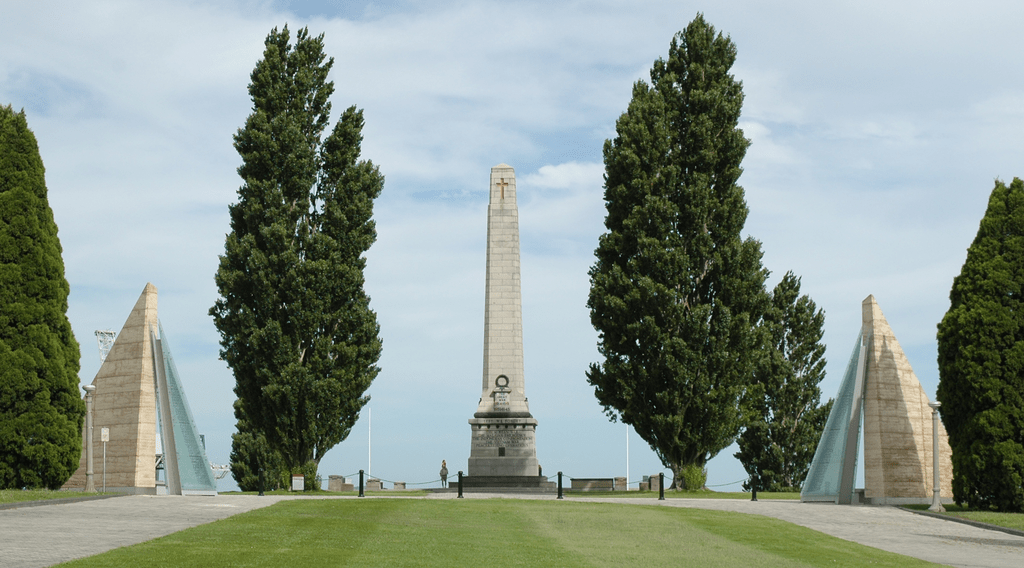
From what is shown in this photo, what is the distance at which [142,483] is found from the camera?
80.8 ft

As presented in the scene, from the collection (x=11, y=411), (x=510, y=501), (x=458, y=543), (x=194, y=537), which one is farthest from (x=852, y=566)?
(x=11, y=411)

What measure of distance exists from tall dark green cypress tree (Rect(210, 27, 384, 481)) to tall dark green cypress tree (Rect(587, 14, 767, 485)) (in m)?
7.87

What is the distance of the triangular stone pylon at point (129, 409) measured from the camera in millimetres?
24609

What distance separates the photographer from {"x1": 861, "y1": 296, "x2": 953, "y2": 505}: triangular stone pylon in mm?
23656

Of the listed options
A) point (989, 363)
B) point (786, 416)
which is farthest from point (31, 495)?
point (786, 416)

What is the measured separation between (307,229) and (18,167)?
10.3 m

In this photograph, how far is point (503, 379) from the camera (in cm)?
3591

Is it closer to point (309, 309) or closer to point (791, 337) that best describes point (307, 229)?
point (309, 309)

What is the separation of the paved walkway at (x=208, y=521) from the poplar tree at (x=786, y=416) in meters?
13.7

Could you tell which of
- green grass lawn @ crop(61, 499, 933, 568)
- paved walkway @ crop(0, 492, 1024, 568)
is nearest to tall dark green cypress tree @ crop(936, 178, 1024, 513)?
paved walkway @ crop(0, 492, 1024, 568)

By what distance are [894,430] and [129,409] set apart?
1970 centimetres

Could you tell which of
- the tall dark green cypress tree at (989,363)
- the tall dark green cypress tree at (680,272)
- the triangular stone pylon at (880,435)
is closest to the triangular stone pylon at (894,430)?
the triangular stone pylon at (880,435)

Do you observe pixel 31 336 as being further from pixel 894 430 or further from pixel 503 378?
pixel 894 430

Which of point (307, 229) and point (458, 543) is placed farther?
point (307, 229)
